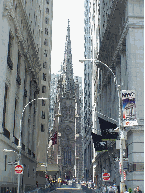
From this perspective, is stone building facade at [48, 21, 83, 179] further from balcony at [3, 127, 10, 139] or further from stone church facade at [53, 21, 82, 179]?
balcony at [3, 127, 10, 139]

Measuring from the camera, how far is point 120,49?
35906 millimetres

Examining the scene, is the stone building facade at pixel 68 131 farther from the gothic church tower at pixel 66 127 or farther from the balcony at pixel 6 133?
the balcony at pixel 6 133

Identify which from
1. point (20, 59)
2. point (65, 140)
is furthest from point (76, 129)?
point (20, 59)


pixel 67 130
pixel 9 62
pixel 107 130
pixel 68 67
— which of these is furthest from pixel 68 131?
pixel 107 130

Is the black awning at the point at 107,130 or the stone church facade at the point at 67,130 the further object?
the stone church facade at the point at 67,130

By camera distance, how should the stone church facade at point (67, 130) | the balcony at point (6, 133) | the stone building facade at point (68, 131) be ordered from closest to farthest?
the balcony at point (6, 133) → the stone building facade at point (68, 131) → the stone church facade at point (67, 130)

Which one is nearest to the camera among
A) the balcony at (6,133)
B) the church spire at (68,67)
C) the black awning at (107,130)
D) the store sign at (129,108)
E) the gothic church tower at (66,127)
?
the store sign at (129,108)

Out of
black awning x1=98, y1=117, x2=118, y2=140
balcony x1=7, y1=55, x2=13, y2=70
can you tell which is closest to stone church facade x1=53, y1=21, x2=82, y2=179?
balcony x1=7, y1=55, x2=13, y2=70

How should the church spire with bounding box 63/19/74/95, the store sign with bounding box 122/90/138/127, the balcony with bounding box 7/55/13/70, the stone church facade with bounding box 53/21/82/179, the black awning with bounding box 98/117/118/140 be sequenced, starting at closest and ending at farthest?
1. the store sign with bounding box 122/90/138/127
2. the black awning with bounding box 98/117/118/140
3. the balcony with bounding box 7/55/13/70
4. the stone church facade with bounding box 53/21/82/179
5. the church spire with bounding box 63/19/74/95

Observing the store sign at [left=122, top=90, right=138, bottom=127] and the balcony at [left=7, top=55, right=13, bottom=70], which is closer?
the store sign at [left=122, top=90, right=138, bottom=127]

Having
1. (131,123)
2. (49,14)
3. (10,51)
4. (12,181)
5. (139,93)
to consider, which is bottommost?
(12,181)

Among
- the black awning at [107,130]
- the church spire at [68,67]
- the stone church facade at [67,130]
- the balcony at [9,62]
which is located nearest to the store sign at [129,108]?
the black awning at [107,130]

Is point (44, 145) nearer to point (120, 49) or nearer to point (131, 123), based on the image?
point (120, 49)

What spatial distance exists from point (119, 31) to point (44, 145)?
3934cm
